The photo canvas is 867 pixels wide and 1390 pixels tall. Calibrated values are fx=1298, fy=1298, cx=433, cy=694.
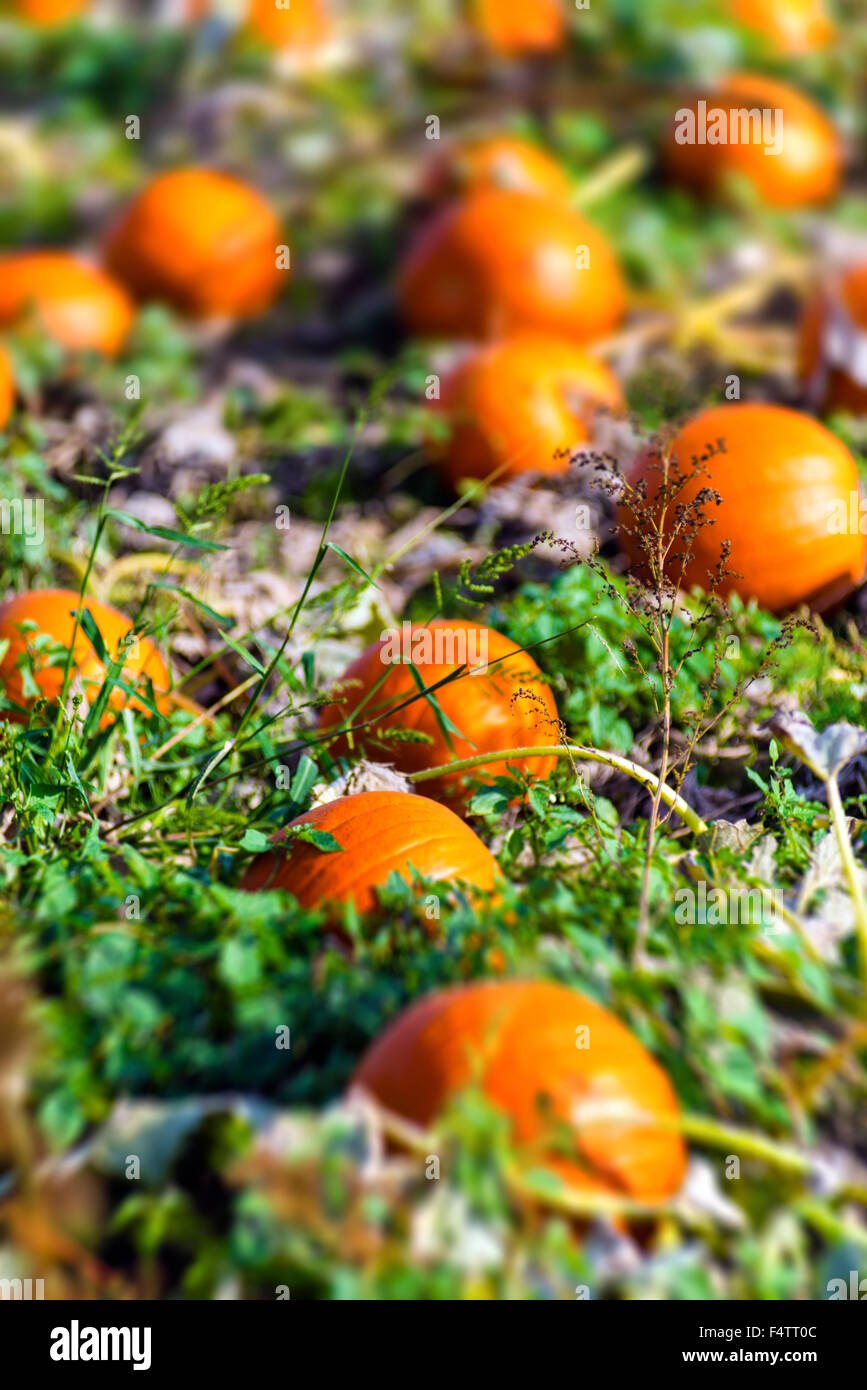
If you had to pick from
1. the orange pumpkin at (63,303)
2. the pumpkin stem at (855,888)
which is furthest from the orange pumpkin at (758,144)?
the pumpkin stem at (855,888)

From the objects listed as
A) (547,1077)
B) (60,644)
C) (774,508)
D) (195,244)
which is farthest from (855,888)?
(195,244)

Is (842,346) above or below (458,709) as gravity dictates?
above

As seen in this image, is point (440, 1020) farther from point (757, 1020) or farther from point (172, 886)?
point (172, 886)

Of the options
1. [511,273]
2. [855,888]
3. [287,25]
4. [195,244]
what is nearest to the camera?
[855,888]

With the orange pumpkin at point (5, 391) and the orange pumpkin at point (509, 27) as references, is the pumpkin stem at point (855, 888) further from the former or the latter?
the orange pumpkin at point (509, 27)

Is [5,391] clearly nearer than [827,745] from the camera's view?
No

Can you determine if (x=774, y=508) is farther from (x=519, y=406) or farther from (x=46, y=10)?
(x=46, y=10)
